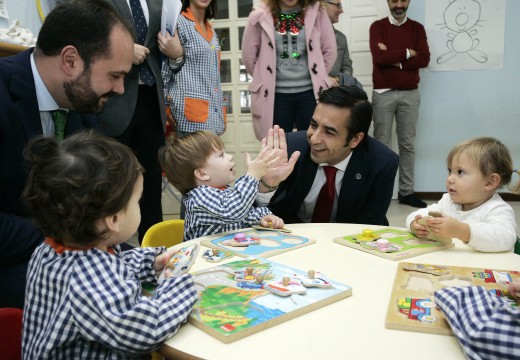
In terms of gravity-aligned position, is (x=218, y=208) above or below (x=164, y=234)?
above

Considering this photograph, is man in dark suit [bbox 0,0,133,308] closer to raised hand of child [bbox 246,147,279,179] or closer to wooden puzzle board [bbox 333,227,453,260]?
raised hand of child [bbox 246,147,279,179]

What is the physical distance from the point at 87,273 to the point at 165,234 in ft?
2.82

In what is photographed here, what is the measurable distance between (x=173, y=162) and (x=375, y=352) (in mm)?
1084

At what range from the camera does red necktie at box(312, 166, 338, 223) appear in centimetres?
197

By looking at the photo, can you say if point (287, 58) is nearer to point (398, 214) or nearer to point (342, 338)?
point (398, 214)

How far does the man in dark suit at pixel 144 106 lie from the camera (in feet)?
7.02

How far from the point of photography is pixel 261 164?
1529mm

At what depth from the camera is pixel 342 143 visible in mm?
1977

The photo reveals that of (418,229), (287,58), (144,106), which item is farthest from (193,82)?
(418,229)

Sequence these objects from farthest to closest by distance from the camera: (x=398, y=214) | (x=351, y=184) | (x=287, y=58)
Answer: (x=398, y=214)
(x=287, y=58)
(x=351, y=184)

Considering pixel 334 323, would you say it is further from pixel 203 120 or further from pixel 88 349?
pixel 203 120

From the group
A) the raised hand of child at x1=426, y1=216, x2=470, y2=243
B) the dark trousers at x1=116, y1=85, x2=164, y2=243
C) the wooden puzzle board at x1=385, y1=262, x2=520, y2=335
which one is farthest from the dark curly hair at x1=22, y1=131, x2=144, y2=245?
the dark trousers at x1=116, y1=85, x2=164, y2=243

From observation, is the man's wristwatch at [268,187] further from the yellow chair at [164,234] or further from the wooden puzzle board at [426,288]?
the wooden puzzle board at [426,288]

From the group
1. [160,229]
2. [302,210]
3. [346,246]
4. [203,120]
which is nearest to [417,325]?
[346,246]
